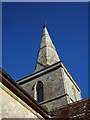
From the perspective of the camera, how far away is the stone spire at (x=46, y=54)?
17.4 meters

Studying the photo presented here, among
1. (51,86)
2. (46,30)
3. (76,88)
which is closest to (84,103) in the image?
(51,86)

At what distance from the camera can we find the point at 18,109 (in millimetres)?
5371

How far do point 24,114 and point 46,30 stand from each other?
1810 cm

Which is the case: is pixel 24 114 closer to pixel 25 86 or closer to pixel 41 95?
pixel 41 95

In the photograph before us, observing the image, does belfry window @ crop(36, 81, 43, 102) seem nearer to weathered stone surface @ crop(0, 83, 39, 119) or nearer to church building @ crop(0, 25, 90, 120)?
church building @ crop(0, 25, 90, 120)

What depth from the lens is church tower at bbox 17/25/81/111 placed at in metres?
13.3

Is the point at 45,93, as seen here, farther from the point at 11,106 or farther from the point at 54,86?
the point at 11,106

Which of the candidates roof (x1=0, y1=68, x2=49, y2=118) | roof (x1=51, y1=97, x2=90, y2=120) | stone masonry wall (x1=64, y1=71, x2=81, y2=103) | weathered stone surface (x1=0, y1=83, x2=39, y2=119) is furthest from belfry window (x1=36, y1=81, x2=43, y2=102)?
weathered stone surface (x1=0, y1=83, x2=39, y2=119)

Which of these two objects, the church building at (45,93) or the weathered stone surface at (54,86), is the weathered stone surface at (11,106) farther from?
the weathered stone surface at (54,86)

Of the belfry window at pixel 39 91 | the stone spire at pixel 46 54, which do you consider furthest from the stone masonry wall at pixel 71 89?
the stone spire at pixel 46 54

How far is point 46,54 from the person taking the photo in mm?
18391

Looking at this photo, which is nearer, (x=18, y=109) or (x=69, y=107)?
(x=18, y=109)

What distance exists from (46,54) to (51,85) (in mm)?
4754

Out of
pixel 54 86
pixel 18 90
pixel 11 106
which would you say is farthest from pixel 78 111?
pixel 54 86
